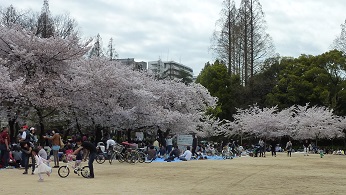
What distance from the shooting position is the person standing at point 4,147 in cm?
1675

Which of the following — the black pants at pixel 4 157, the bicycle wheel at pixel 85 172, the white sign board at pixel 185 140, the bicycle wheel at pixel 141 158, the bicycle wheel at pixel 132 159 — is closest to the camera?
the bicycle wheel at pixel 85 172

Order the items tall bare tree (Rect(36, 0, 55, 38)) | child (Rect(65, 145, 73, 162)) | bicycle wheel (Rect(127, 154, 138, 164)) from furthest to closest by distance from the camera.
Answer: tall bare tree (Rect(36, 0, 55, 38)) < bicycle wheel (Rect(127, 154, 138, 164)) < child (Rect(65, 145, 73, 162))

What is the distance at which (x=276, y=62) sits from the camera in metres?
53.2

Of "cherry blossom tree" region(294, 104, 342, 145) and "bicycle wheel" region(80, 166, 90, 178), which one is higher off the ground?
"cherry blossom tree" region(294, 104, 342, 145)

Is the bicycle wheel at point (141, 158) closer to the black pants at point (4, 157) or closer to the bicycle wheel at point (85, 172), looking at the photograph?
the black pants at point (4, 157)

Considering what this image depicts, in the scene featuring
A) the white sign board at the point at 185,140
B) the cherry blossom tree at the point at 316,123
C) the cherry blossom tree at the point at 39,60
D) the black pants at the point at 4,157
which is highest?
the cherry blossom tree at the point at 39,60

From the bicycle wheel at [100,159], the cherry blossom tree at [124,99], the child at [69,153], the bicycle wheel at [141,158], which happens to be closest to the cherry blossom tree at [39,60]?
the cherry blossom tree at [124,99]

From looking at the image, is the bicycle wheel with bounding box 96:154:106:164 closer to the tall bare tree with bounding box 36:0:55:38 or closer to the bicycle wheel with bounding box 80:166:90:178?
the bicycle wheel with bounding box 80:166:90:178

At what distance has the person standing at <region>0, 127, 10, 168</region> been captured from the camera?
16.8 metres

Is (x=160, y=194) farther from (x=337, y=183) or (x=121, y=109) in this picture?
(x=121, y=109)

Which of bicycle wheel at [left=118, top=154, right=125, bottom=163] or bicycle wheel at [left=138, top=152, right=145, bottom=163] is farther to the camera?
bicycle wheel at [left=138, top=152, right=145, bottom=163]

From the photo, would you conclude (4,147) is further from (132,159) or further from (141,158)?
(141,158)

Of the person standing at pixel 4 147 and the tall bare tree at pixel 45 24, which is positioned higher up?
the tall bare tree at pixel 45 24

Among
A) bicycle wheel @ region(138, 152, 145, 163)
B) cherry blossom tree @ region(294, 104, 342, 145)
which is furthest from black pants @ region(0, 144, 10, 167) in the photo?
cherry blossom tree @ region(294, 104, 342, 145)
